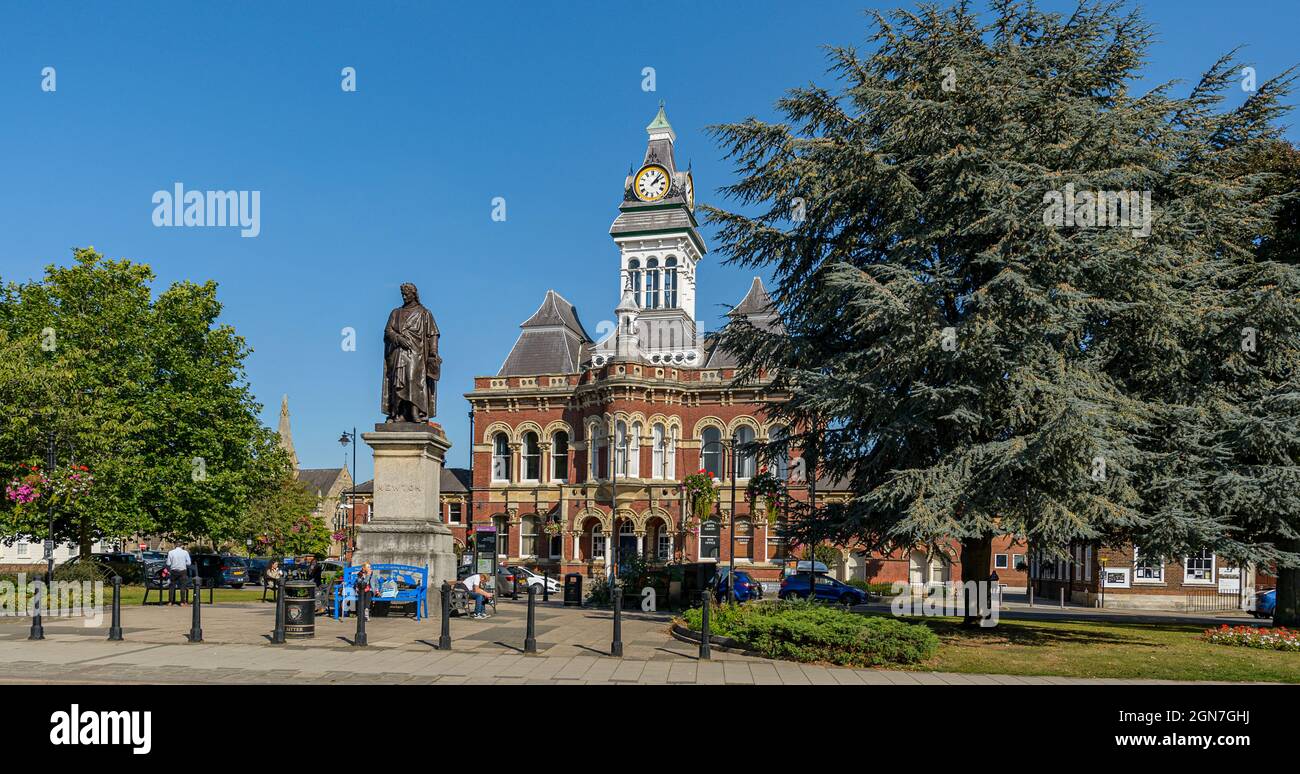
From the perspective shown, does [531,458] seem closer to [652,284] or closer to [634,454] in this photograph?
[634,454]

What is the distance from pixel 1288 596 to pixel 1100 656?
10.2 m

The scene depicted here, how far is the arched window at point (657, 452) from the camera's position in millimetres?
52375

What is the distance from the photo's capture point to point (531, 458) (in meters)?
55.6

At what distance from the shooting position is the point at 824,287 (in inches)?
733

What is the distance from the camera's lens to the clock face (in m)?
62.8

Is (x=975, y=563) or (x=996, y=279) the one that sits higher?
(x=996, y=279)

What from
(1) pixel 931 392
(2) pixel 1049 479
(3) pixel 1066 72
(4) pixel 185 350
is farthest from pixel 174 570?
(3) pixel 1066 72

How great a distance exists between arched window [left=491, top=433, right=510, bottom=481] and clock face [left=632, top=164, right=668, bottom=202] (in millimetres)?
19462

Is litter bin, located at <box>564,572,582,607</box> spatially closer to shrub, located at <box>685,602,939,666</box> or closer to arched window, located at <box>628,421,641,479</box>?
shrub, located at <box>685,602,939,666</box>

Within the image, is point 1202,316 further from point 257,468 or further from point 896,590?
point 257,468

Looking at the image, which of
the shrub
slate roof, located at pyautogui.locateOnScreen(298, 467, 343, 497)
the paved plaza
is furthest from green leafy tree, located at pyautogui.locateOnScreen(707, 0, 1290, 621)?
slate roof, located at pyautogui.locateOnScreen(298, 467, 343, 497)

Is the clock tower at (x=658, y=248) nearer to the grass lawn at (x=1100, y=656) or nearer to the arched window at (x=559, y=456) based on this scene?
the arched window at (x=559, y=456)

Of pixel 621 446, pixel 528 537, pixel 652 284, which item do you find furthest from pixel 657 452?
pixel 652 284

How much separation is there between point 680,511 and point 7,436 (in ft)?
105
